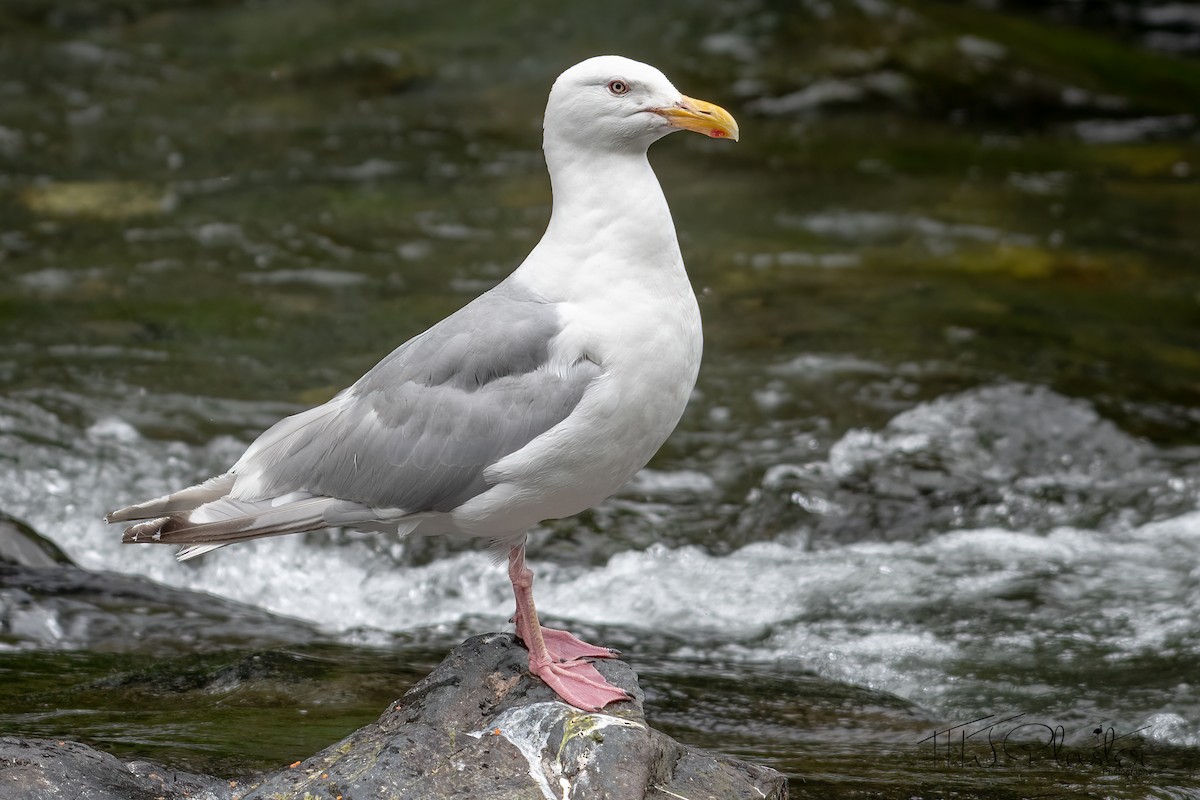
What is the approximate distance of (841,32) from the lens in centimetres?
1488

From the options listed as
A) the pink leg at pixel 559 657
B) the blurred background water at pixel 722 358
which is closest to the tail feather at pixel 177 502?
the blurred background water at pixel 722 358

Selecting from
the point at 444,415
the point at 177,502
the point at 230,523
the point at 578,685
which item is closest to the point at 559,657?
the point at 578,685

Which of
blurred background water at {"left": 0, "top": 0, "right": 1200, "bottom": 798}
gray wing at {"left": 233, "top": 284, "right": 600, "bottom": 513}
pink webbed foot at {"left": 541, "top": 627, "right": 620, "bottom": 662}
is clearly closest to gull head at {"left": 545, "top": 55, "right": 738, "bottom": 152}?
gray wing at {"left": 233, "top": 284, "right": 600, "bottom": 513}

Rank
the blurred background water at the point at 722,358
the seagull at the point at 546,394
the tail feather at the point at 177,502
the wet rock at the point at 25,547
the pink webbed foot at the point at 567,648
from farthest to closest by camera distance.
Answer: the wet rock at the point at 25,547 < the blurred background water at the point at 722,358 < the pink webbed foot at the point at 567,648 < the tail feather at the point at 177,502 < the seagull at the point at 546,394

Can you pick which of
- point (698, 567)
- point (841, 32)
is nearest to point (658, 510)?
point (698, 567)

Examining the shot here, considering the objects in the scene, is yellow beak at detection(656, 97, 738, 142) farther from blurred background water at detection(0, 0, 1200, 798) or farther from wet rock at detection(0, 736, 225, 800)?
wet rock at detection(0, 736, 225, 800)

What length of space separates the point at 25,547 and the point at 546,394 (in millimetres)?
3291

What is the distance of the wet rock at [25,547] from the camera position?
257 inches

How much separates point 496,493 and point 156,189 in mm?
8308

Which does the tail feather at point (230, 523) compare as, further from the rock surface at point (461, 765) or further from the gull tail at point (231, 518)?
the rock surface at point (461, 765)

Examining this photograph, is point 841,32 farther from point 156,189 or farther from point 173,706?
point 173,706

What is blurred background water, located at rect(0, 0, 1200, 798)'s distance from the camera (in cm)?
564

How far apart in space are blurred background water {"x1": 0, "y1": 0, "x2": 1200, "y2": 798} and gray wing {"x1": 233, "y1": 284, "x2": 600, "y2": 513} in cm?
88

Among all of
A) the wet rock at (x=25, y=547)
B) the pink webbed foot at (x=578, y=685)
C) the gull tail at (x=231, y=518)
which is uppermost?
the gull tail at (x=231, y=518)
